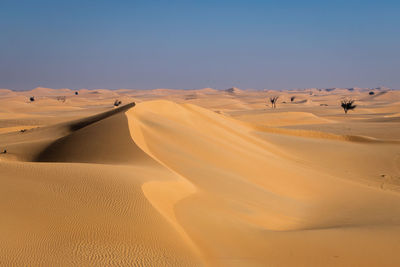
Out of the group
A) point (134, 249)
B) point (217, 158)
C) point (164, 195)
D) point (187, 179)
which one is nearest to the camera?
point (134, 249)

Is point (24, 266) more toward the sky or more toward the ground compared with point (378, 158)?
more toward the sky

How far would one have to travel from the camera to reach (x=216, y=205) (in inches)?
266

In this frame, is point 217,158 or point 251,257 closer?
point 251,257

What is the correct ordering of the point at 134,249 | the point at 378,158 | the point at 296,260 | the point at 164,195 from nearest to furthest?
the point at 134,249
the point at 296,260
the point at 164,195
the point at 378,158

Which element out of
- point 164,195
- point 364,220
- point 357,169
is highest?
point 164,195

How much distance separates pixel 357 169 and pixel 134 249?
1180cm

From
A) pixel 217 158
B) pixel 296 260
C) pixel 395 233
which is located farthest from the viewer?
pixel 217 158

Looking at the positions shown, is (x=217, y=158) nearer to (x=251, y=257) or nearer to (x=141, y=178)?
(x=141, y=178)

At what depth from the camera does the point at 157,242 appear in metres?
4.68

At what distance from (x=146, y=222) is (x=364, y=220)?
164 inches

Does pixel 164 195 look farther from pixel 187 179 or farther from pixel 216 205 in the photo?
pixel 187 179

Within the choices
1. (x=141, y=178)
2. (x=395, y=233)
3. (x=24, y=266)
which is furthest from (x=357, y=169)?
(x=24, y=266)

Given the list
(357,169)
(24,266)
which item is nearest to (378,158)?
(357,169)

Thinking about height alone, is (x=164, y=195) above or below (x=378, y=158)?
above
